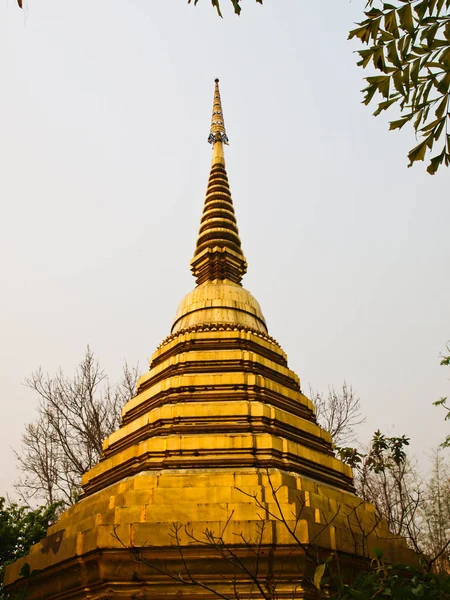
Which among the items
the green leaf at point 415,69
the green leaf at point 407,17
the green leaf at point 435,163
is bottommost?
the green leaf at point 435,163

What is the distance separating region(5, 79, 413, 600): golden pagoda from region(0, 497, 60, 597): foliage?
370cm

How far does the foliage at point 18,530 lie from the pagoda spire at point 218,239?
6.99 m

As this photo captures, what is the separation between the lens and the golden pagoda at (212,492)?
7.00 metres

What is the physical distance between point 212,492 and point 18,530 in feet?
25.1

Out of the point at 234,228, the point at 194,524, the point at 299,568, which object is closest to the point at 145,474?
the point at 194,524

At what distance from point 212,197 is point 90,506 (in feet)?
33.4

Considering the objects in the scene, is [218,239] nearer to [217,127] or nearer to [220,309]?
[220,309]

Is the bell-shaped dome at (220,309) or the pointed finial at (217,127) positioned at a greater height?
the pointed finial at (217,127)

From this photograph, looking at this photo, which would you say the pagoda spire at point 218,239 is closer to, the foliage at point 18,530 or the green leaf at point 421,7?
the foliage at point 18,530

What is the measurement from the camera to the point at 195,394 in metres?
10.5

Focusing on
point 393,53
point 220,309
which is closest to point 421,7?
point 393,53

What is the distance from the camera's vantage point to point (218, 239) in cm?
1566

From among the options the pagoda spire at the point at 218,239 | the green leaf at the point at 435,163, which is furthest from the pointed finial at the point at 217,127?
the green leaf at the point at 435,163

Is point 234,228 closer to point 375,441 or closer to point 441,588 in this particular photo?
point 375,441
